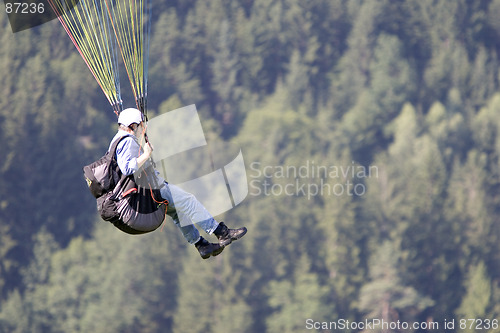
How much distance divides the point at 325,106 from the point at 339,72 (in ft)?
22.2

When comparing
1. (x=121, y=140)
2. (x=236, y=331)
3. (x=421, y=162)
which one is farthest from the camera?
(x=421, y=162)

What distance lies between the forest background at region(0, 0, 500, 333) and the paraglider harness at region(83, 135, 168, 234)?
51.2m

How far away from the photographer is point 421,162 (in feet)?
232

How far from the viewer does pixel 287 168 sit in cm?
7006

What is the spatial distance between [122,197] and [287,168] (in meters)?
60.0

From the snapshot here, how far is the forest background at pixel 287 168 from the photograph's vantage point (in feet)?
211

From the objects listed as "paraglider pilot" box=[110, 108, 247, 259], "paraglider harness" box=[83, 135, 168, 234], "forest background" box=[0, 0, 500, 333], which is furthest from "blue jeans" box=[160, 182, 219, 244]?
"forest background" box=[0, 0, 500, 333]

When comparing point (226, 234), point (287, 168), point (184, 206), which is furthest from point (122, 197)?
point (287, 168)

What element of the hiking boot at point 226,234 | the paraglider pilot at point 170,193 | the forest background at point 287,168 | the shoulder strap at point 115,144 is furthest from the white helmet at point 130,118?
the forest background at point 287,168

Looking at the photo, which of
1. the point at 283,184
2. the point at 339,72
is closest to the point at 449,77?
the point at 339,72

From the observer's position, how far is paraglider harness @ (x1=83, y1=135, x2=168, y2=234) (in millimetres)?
10195

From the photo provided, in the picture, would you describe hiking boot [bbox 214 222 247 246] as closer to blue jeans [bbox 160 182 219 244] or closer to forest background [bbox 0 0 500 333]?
blue jeans [bbox 160 182 219 244]

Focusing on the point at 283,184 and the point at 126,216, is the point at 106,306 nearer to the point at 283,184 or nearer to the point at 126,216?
the point at 283,184

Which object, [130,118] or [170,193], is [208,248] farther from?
[130,118]
